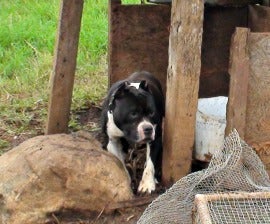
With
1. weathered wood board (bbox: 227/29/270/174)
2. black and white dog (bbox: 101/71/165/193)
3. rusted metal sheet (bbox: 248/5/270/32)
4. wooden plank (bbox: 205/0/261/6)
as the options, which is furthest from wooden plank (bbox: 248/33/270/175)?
wooden plank (bbox: 205/0/261/6)

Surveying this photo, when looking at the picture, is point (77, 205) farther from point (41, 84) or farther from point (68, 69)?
point (41, 84)

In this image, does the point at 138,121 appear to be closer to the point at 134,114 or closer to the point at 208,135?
the point at 134,114

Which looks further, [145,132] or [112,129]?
[112,129]

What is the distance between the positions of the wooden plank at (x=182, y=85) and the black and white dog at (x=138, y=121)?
0.55 ft

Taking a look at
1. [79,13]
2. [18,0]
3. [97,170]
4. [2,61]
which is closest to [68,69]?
[79,13]

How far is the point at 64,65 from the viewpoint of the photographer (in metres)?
5.44

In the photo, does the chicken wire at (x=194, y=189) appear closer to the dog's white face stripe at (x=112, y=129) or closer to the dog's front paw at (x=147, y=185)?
the dog's front paw at (x=147, y=185)

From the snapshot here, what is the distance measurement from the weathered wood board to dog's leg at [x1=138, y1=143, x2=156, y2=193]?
27.6 inches

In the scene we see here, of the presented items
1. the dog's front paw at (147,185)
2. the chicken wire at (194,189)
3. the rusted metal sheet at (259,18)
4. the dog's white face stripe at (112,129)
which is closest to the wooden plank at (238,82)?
the chicken wire at (194,189)

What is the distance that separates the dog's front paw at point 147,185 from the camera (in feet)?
15.5

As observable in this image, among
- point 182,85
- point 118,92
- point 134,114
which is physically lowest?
point 134,114

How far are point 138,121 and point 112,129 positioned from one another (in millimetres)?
344

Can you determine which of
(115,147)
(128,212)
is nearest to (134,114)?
(115,147)

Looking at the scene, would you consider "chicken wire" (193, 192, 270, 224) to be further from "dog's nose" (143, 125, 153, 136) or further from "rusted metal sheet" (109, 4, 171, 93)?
"rusted metal sheet" (109, 4, 171, 93)
